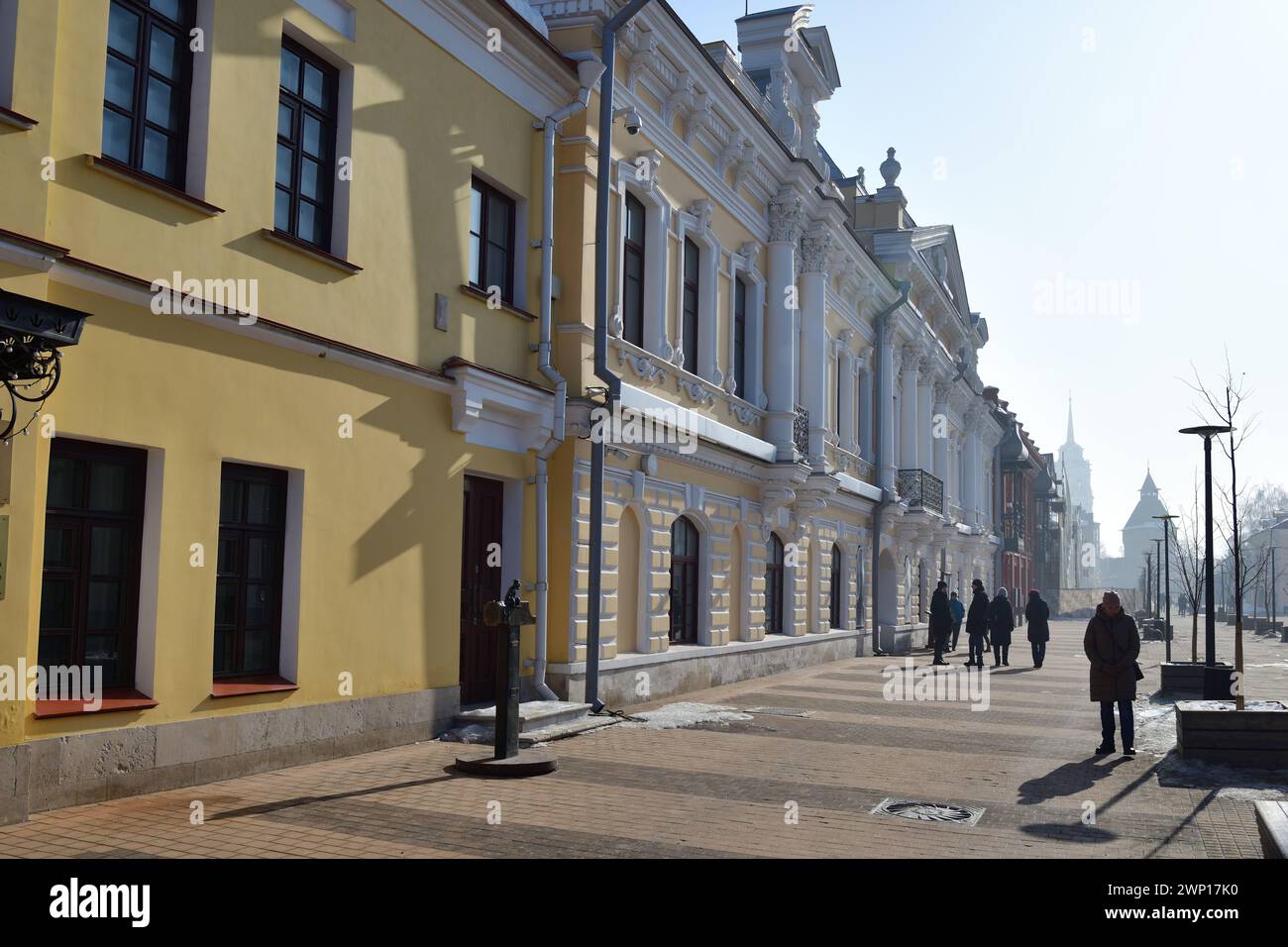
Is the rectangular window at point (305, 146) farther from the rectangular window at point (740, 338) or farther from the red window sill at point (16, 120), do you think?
the rectangular window at point (740, 338)

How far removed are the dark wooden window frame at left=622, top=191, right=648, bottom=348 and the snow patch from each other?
508cm

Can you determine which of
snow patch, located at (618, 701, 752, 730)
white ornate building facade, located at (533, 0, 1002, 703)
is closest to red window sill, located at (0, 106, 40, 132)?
white ornate building facade, located at (533, 0, 1002, 703)

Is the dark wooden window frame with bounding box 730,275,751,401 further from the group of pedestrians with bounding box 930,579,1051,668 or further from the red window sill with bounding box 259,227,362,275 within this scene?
the red window sill with bounding box 259,227,362,275

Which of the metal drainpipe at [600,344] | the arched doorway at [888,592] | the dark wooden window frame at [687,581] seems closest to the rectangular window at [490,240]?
the metal drainpipe at [600,344]

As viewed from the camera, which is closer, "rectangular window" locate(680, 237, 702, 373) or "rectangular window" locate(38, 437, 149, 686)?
"rectangular window" locate(38, 437, 149, 686)

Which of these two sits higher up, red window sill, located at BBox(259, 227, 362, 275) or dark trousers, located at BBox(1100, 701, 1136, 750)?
red window sill, located at BBox(259, 227, 362, 275)

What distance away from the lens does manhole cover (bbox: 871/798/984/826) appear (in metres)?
8.40

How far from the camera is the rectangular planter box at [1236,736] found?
1074 centimetres

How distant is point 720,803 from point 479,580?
16.8 ft

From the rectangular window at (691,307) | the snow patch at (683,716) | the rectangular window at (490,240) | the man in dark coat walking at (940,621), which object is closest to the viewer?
the rectangular window at (490,240)

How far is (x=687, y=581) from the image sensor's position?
1831 cm

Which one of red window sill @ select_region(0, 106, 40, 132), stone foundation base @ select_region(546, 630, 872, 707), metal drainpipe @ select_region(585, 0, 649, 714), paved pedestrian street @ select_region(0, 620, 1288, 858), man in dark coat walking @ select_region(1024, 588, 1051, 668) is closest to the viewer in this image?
paved pedestrian street @ select_region(0, 620, 1288, 858)

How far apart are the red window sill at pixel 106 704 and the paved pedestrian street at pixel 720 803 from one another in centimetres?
63

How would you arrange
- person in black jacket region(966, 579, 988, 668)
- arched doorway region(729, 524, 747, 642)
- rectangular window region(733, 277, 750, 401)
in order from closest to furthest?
arched doorway region(729, 524, 747, 642)
rectangular window region(733, 277, 750, 401)
person in black jacket region(966, 579, 988, 668)
